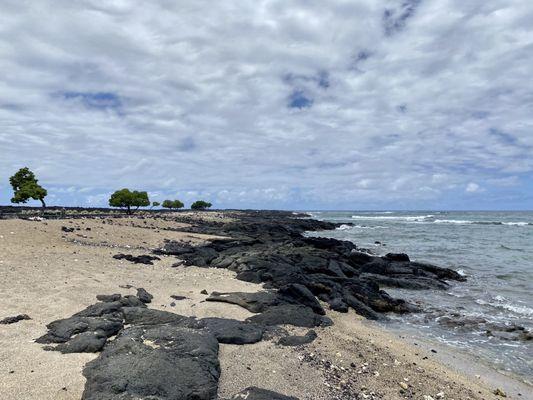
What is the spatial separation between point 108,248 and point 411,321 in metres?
18.4

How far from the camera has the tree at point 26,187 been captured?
5016cm

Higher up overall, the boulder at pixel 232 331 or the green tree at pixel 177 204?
the green tree at pixel 177 204

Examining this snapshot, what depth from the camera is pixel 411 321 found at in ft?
50.7

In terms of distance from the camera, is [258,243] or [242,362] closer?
[242,362]

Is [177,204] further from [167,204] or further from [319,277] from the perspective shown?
[319,277]

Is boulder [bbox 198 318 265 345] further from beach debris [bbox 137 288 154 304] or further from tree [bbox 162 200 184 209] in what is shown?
tree [bbox 162 200 184 209]

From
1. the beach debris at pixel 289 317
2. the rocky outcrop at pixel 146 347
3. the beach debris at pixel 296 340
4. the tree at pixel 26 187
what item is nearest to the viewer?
the rocky outcrop at pixel 146 347

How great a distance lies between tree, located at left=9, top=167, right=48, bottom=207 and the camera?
1975 inches

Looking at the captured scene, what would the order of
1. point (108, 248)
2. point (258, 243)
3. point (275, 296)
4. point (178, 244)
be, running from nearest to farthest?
point (275, 296) → point (108, 248) → point (178, 244) → point (258, 243)

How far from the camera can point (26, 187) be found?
5072 centimetres

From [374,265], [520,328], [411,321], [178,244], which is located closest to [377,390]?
[411,321]

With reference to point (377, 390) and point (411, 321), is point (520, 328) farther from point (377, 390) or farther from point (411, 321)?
point (377, 390)

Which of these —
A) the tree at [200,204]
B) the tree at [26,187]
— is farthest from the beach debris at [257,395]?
the tree at [200,204]

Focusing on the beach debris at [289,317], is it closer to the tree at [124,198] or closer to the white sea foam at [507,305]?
the white sea foam at [507,305]
